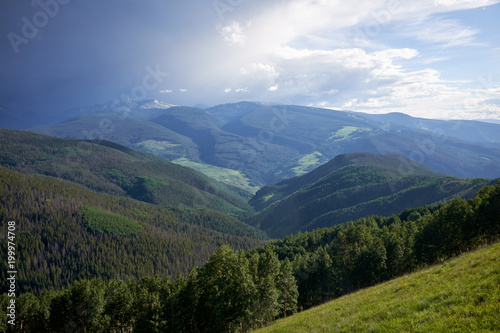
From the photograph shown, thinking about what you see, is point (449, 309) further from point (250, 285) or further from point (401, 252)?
point (401, 252)

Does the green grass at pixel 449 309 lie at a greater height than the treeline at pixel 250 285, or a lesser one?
greater

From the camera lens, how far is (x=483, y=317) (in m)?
15.5

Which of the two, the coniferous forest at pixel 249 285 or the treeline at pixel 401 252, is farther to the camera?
the treeline at pixel 401 252

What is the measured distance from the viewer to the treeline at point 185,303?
4803 cm

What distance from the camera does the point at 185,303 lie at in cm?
5281

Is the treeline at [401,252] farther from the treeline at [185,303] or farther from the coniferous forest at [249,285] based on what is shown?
the treeline at [185,303]

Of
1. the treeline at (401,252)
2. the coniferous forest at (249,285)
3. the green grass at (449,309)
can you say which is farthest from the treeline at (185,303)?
the green grass at (449,309)

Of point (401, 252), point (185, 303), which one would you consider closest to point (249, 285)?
point (185, 303)

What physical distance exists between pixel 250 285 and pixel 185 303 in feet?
49.0

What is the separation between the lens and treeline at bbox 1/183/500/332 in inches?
1914

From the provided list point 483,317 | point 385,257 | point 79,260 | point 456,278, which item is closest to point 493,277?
point 456,278

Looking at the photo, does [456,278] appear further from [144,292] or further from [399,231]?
[399,231]

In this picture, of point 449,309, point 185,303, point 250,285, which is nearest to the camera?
point 449,309

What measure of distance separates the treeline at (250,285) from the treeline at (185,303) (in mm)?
187
